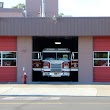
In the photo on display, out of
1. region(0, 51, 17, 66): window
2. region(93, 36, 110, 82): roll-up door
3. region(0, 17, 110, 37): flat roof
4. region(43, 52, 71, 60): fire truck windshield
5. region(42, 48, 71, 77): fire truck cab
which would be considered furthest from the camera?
region(43, 52, 71, 60): fire truck windshield

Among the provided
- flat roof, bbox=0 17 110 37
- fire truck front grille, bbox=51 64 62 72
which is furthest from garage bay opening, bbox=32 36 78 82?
flat roof, bbox=0 17 110 37

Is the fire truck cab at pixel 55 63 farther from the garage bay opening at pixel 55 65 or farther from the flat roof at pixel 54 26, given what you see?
the flat roof at pixel 54 26

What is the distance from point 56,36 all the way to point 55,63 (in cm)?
212

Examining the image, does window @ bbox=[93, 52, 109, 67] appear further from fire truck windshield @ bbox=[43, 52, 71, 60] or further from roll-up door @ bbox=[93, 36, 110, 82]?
fire truck windshield @ bbox=[43, 52, 71, 60]

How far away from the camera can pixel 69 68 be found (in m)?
29.9

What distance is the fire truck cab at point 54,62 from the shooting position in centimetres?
2969

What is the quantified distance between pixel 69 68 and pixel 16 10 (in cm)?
2315

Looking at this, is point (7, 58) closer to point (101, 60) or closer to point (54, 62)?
point (54, 62)

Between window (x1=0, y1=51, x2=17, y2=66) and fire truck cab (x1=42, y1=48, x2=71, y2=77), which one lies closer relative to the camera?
fire truck cab (x1=42, y1=48, x2=71, y2=77)

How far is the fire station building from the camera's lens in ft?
93.8

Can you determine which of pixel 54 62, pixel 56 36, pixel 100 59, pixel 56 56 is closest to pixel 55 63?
pixel 54 62

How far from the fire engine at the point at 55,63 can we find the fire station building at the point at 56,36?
0.56m

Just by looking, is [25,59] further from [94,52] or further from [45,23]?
[94,52]

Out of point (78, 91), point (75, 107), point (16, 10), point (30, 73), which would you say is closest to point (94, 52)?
point (30, 73)
